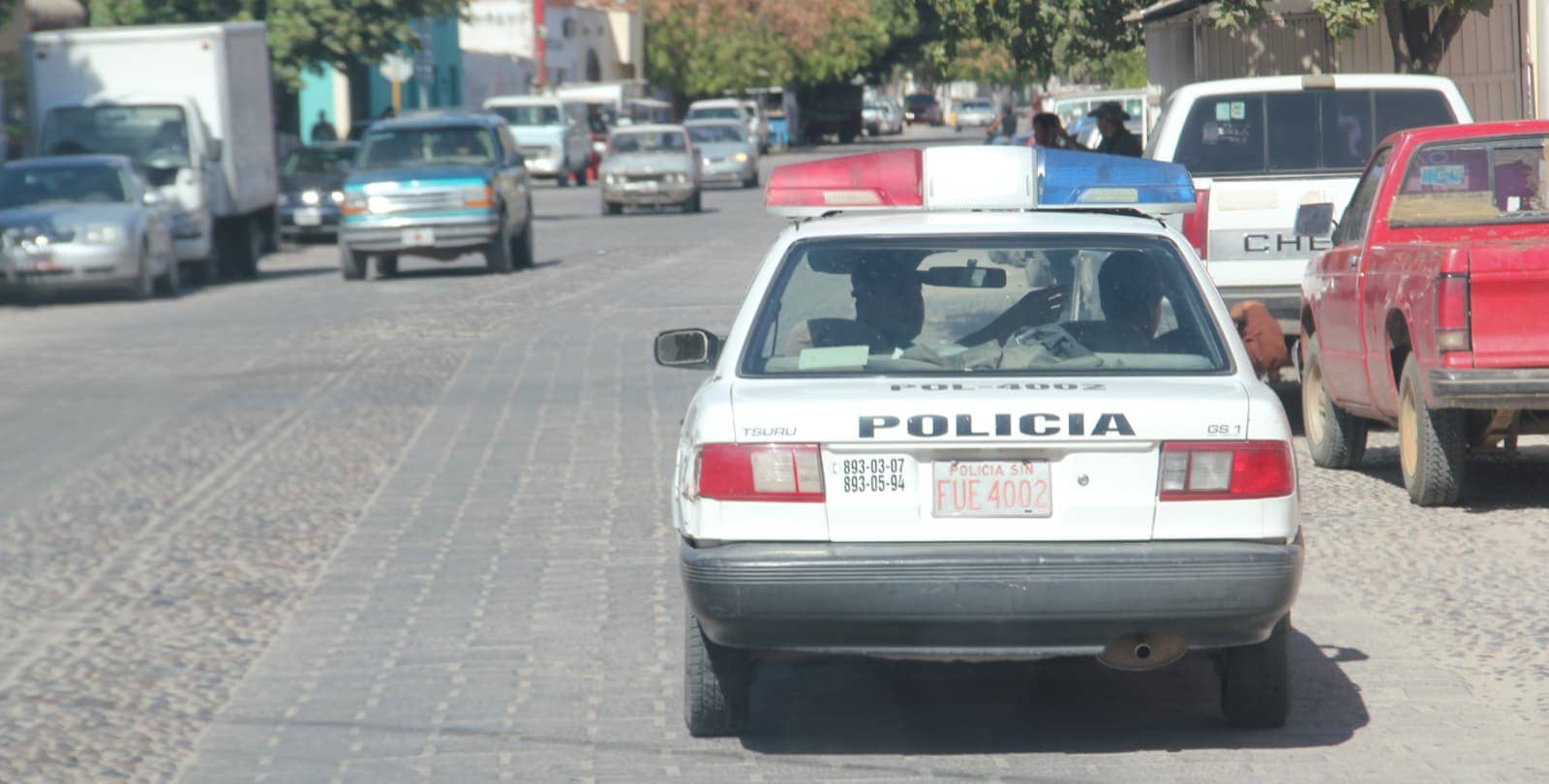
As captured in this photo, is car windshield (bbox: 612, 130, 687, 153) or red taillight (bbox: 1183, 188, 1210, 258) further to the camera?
car windshield (bbox: 612, 130, 687, 153)

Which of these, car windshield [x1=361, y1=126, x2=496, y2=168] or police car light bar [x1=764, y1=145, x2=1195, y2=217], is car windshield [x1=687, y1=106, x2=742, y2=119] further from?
police car light bar [x1=764, y1=145, x2=1195, y2=217]

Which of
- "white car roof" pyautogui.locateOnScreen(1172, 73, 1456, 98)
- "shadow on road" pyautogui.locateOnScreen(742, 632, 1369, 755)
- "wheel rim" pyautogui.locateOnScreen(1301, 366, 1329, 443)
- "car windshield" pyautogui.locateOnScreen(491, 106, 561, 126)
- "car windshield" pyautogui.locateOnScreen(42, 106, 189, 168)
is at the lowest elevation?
"shadow on road" pyautogui.locateOnScreen(742, 632, 1369, 755)

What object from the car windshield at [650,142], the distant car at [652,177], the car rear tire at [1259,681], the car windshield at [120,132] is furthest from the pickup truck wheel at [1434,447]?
the car windshield at [650,142]

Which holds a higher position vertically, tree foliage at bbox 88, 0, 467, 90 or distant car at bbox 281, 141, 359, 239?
tree foliage at bbox 88, 0, 467, 90

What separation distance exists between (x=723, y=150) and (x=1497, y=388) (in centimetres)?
4173

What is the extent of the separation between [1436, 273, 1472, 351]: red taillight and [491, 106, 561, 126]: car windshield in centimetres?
4560

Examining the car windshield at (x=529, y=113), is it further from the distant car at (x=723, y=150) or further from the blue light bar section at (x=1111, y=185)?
the blue light bar section at (x=1111, y=185)

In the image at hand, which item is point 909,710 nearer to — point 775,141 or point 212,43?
point 212,43

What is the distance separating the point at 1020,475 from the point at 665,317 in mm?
14044

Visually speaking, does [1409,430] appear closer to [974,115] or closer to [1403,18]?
[1403,18]

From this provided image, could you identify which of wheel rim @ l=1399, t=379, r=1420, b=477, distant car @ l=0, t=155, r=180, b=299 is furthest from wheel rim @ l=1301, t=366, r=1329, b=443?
distant car @ l=0, t=155, r=180, b=299

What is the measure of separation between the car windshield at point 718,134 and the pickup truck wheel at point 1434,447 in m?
41.6

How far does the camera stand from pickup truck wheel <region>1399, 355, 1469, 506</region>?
9.22m

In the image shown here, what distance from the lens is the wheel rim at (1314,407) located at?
36.6 ft
